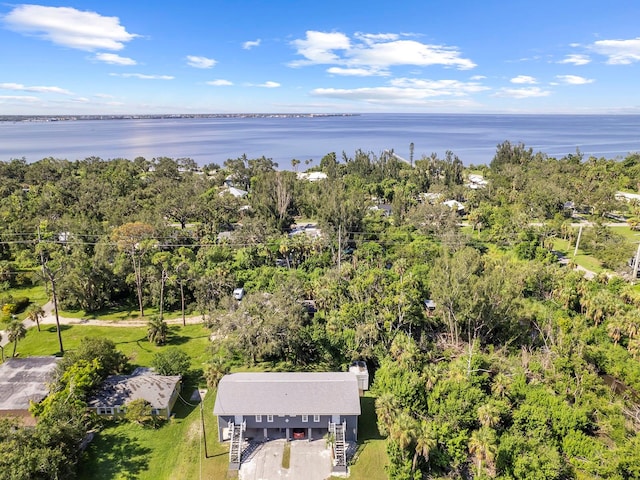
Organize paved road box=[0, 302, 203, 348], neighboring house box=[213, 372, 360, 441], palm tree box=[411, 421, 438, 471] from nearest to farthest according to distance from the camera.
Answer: palm tree box=[411, 421, 438, 471], neighboring house box=[213, 372, 360, 441], paved road box=[0, 302, 203, 348]

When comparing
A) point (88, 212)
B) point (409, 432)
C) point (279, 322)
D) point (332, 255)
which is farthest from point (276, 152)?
point (409, 432)

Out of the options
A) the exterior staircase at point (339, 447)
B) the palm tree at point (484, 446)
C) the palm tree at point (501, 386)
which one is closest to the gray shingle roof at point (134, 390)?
the exterior staircase at point (339, 447)

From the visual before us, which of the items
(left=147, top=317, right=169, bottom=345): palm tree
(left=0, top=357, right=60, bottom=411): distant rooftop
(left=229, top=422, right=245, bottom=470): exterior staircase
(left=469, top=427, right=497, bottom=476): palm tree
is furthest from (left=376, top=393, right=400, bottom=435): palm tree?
(left=0, top=357, right=60, bottom=411): distant rooftop

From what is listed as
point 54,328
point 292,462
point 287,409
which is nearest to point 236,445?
point 292,462

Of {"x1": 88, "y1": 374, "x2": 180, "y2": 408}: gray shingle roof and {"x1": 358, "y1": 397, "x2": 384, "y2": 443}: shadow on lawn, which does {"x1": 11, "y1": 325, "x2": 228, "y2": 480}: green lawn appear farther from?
{"x1": 358, "y1": 397, "x2": 384, "y2": 443}: shadow on lawn

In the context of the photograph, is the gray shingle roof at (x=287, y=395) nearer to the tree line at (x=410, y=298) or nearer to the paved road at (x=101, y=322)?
the tree line at (x=410, y=298)
